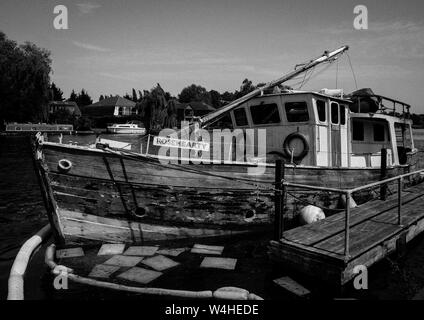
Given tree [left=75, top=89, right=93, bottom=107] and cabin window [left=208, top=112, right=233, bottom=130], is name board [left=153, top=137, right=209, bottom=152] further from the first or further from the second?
tree [left=75, top=89, right=93, bottom=107]

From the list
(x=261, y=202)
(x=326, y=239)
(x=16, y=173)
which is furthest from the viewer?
(x=16, y=173)

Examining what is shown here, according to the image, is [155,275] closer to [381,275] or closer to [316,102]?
[381,275]

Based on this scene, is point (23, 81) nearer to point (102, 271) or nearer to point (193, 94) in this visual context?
point (102, 271)

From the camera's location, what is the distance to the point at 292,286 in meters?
6.08

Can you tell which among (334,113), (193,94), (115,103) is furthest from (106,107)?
(334,113)

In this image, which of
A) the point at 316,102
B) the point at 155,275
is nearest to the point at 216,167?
the point at 155,275

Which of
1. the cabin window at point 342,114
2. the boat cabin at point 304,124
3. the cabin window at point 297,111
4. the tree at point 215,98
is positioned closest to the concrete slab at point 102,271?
the boat cabin at point 304,124

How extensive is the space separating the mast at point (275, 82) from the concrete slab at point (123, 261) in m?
5.04

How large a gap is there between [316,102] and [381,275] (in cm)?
534

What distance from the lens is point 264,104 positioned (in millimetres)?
10641

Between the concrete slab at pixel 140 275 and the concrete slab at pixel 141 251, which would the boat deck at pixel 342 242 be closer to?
the concrete slab at pixel 140 275

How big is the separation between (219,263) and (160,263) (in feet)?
4.41

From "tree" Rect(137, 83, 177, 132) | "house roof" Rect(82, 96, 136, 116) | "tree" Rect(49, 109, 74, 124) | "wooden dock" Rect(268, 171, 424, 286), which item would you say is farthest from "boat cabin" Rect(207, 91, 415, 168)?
"house roof" Rect(82, 96, 136, 116)
